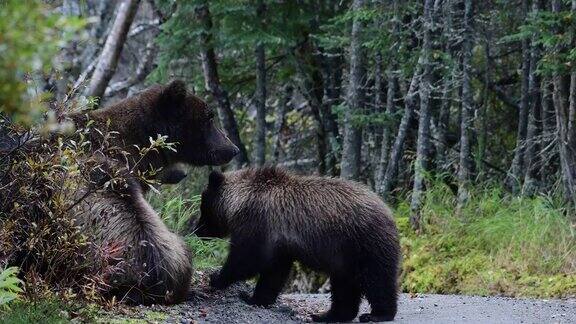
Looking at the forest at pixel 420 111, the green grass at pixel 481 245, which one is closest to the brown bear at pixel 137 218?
the forest at pixel 420 111

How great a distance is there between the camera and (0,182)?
7.21 metres

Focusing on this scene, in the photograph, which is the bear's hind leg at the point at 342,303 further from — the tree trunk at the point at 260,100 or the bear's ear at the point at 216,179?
the tree trunk at the point at 260,100

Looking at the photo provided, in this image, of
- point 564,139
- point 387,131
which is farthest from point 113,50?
point 564,139

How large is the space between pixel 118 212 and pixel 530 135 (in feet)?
23.4

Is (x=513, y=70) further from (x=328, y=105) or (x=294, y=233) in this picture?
(x=294, y=233)

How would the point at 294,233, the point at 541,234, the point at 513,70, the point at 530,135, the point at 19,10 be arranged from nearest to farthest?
the point at 19,10, the point at 294,233, the point at 541,234, the point at 530,135, the point at 513,70

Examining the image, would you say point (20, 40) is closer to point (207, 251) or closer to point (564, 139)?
point (207, 251)

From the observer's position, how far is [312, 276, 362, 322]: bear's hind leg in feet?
28.3

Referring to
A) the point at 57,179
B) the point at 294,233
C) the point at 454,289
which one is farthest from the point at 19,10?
the point at 454,289

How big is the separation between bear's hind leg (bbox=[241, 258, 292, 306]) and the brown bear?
92cm

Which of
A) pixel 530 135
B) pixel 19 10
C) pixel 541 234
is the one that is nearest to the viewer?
pixel 19 10

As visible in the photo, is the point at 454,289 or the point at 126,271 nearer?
the point at 126,271

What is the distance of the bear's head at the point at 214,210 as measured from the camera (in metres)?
9.18

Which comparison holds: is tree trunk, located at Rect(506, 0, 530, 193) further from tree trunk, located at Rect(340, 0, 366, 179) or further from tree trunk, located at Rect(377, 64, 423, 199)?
tree trunk, located at Rect(340, 0, 366, 179)
